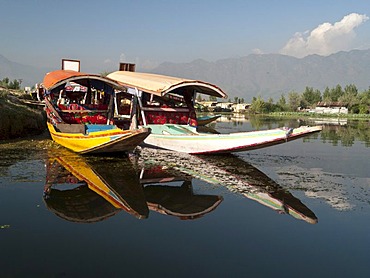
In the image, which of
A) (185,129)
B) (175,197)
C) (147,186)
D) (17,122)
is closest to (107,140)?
(147,186)

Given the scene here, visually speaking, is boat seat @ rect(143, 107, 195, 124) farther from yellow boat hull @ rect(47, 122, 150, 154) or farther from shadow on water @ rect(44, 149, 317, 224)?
yellow boat hull @ rect(47, 122, 150, 154)

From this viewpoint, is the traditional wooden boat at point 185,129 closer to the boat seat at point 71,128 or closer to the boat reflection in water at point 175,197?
the boat seat at point 71,128

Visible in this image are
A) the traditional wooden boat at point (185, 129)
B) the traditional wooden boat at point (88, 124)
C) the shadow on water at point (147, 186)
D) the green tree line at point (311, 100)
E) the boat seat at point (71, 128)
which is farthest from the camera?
the green tree line at point (311, 100)

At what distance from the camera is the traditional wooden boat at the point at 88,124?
10.0m

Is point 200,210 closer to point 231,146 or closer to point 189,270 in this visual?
point 189,270

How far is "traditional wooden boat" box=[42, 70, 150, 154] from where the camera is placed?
10.0m

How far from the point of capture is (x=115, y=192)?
7203 millimetres

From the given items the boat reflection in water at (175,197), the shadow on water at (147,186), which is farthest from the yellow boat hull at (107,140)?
the boat reflection in water at (175,197)

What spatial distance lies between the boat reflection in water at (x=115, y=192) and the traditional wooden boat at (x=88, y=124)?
0.67 m

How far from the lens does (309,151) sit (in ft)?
48.4

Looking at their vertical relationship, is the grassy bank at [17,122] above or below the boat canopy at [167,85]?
below

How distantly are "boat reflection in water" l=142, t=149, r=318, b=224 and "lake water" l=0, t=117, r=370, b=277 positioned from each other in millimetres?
35

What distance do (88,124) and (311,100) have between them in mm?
110359

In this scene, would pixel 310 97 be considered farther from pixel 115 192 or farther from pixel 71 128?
pixel 115 192
